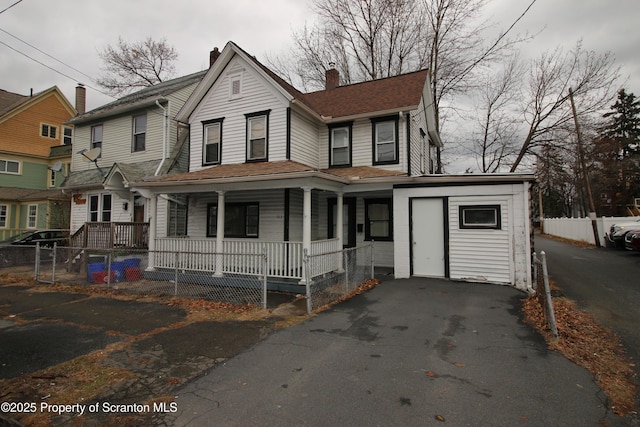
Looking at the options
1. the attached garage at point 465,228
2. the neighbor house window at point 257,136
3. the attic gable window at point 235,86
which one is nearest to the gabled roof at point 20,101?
the attic gable window at point 235,86

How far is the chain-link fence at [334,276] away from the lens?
825 centimetres

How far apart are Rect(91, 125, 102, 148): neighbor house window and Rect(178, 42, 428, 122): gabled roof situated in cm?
647

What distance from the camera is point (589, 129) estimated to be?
20.7m

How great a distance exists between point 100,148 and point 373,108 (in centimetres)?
1354

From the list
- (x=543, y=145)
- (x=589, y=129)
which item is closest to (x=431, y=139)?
(x=543, y=145)

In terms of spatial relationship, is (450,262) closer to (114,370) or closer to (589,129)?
(114,370)

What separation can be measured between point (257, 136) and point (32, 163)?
21649mm

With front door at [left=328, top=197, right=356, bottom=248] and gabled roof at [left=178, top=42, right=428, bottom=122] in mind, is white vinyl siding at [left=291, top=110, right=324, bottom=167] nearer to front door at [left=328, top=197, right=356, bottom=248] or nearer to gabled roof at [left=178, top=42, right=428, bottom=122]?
gabled roof at [left=178, top=42, right=428, bottom=122]

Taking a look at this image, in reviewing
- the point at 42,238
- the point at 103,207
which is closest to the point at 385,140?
the point at 103,207

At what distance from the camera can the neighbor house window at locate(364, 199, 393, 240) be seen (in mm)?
12617

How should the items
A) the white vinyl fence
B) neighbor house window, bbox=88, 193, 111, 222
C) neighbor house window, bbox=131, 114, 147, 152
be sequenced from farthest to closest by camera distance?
the white vinyl fence
neighbor house window, bbox=88, 193, 111, 222
neighbor house window, bbox=131, 114, 147, 152

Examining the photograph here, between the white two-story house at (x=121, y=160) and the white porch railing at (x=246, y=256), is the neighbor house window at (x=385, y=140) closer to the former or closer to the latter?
the white porch railing at (x=246, y=256)

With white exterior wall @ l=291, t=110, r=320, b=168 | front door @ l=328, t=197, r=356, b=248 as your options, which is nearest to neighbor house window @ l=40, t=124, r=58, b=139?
white exterior wall @ l=291, t=110, r=320, b=168

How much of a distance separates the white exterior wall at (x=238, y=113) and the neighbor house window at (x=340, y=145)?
2.34 m
